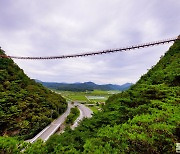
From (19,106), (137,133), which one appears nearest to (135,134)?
(137,133)

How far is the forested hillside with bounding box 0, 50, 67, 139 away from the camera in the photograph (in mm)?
34750

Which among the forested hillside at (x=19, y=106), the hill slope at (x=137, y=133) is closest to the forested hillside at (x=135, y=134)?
the hill slope at (x=137, y=133)

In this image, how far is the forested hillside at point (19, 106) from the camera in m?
34.8

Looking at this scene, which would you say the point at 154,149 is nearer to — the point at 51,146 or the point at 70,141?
the point at 70,141

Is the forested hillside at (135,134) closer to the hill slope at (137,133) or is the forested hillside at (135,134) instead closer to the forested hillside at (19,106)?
the hill slope at (137,133)

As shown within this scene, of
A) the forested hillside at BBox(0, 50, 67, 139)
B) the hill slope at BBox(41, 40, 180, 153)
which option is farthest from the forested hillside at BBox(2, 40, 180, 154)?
the forested hillside at BBox(0, 50, 67, 139)

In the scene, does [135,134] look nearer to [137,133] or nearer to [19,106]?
[137,133]

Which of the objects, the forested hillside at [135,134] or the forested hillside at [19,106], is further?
the forested hillside at [19,106]

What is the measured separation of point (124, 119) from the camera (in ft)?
41.3

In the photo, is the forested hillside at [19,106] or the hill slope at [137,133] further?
the forested hillside at [19,106]

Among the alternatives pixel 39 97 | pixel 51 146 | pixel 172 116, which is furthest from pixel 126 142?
pixel 39 97

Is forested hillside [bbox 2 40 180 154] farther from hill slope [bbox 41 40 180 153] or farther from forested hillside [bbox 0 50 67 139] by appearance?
forested hillside [bbox 0 50 67 139]

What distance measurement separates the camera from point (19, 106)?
40.6m

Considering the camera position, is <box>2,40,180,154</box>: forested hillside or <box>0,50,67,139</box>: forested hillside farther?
<box>0,50,67,139</box>: forested hillside
